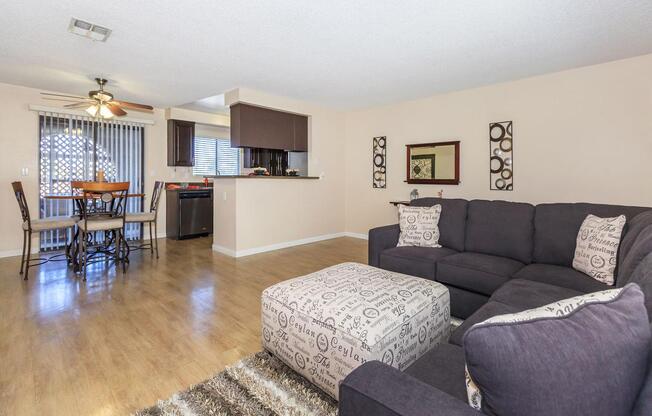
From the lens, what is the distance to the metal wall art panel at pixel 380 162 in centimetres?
586

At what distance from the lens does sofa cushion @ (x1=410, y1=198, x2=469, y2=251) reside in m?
3.17

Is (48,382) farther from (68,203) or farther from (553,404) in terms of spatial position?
(68,203)

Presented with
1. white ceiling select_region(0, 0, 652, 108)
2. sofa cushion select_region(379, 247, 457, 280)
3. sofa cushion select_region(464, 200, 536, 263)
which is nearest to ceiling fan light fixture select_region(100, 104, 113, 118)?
white ceiling select_region(0, 0, 652, 108)

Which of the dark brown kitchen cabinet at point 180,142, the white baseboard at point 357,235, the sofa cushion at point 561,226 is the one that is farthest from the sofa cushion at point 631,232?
the dark brown kitchen cabinet at point 180,142

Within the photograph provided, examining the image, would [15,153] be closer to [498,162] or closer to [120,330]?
[120,330]

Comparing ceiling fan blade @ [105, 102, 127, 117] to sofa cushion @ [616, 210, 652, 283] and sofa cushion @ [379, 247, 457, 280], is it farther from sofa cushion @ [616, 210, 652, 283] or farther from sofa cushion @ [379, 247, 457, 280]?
sofa cushion @ [616, 210, 652, 283]

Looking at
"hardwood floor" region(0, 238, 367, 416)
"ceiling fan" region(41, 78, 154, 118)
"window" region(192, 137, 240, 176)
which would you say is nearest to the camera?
"hardwood floor" region(0, 238, 367, 416)

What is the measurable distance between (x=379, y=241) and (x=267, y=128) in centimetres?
290

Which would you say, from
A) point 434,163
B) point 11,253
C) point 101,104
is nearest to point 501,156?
point 434,163

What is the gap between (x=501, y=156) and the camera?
4492 mm

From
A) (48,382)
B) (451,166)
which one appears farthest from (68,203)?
(451,166)

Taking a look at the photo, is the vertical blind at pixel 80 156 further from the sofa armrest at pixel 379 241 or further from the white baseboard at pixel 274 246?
the sofa armrest at pixel 379 241

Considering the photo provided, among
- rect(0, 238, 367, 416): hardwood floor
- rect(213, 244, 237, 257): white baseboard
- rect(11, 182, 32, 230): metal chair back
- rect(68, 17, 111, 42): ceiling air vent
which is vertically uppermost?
rect(68, 17, 111, 42): ceiling air vent

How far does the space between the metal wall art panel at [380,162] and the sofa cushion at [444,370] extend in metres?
4.69
